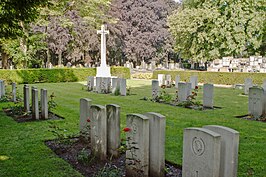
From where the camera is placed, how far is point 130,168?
460 centimetres

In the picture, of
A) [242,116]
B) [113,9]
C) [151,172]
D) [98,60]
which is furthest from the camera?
[98,60]

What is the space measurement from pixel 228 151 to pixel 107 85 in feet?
45.4

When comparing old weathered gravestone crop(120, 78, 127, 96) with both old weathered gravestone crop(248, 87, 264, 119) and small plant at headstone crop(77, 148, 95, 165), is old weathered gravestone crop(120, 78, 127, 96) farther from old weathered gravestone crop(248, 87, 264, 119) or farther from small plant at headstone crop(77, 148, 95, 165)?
small plant at headstone crop(77, 148, 95, 165)

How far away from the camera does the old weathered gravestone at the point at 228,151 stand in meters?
3.46

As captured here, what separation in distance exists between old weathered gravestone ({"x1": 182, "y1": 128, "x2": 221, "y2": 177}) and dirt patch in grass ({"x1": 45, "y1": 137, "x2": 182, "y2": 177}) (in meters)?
1.09

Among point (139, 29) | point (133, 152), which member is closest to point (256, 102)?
point (133, 152)

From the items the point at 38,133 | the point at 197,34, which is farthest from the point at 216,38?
the point at 38,133

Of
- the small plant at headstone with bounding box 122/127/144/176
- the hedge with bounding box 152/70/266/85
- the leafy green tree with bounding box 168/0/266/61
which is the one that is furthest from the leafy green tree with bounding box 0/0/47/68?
the leafy green tree with bounding box 168/0/266/61

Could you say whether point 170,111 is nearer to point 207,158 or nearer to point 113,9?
point 207,158

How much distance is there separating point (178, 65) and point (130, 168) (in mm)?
60805

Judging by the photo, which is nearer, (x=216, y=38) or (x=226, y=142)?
(x=226, y=142)

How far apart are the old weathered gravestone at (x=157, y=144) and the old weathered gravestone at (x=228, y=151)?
0.98m

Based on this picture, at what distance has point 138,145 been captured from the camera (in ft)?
14.8

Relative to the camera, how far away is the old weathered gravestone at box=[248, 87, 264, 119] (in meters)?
9.49
